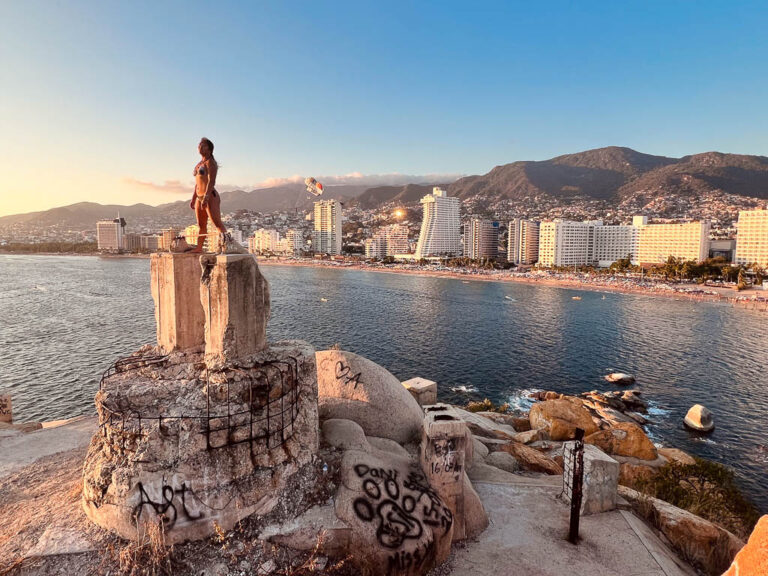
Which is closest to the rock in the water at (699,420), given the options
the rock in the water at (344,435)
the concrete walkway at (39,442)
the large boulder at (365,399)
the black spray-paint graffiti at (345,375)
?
the large boulder at (365,399)

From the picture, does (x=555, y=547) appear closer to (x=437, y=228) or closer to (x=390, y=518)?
(x=390, y=518)

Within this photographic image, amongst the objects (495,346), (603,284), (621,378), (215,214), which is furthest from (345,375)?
(603,284)

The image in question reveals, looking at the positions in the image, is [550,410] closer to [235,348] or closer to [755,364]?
[235,348]

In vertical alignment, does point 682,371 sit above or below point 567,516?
below

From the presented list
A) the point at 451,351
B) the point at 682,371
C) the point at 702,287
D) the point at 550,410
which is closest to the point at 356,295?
the point at 451,351

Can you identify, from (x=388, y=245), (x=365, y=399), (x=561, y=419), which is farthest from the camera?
(x=388, y=245)

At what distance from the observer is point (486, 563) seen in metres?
7.48

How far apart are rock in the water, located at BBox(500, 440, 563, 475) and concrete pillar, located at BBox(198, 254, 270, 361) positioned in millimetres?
9272

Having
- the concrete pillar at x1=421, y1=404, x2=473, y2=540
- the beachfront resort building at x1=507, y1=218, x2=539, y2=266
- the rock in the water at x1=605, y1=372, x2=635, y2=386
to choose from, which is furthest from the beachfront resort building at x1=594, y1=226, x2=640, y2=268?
the concrete pillar at x1=421, y1=404, x2=473, y2=540

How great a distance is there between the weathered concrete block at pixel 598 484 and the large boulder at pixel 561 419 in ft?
31.6

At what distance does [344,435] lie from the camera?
8.55 metres

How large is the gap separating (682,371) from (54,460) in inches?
1612

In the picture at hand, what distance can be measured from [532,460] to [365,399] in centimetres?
599

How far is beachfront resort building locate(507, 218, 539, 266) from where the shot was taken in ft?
495
